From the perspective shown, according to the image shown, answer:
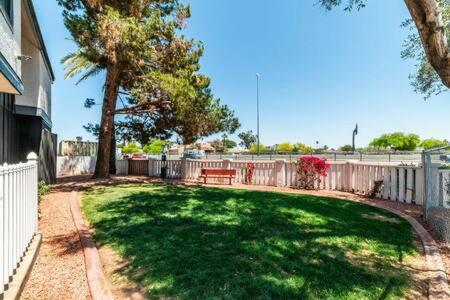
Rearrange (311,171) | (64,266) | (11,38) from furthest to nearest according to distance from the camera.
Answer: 1. (311,171)
2. (11,38)
3. (64,266)

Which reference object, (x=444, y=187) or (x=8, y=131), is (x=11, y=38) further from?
(x=444, y=187)

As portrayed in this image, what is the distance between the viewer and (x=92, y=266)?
388 cm

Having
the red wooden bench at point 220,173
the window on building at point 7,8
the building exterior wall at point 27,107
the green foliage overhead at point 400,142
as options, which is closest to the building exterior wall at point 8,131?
the building exterior wall at point 27,107

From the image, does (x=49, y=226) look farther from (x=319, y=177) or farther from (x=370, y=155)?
(x=370, y=155)

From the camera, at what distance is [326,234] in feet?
16.6

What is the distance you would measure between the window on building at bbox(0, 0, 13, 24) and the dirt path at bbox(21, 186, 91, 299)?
4.53 meters

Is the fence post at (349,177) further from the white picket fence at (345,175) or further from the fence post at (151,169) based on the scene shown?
the fence post at (151,169)

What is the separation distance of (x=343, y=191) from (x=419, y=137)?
92827 mm

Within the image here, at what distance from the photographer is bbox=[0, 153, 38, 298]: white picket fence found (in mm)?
2889

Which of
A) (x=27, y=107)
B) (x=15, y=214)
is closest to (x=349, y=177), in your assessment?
(x=15, y=214)

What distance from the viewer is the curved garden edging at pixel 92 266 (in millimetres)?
3253

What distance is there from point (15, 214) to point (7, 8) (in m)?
5.42

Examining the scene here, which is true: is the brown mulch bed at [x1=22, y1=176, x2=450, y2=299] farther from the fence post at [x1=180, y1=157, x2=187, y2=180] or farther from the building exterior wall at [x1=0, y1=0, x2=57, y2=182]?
the fence post at [x1=180, y1=157, x2=187, y2=180]

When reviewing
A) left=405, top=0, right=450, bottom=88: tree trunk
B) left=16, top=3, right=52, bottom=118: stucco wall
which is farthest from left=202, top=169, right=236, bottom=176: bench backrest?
left=405, top=0, right=450, bottom=88: tree trunk
